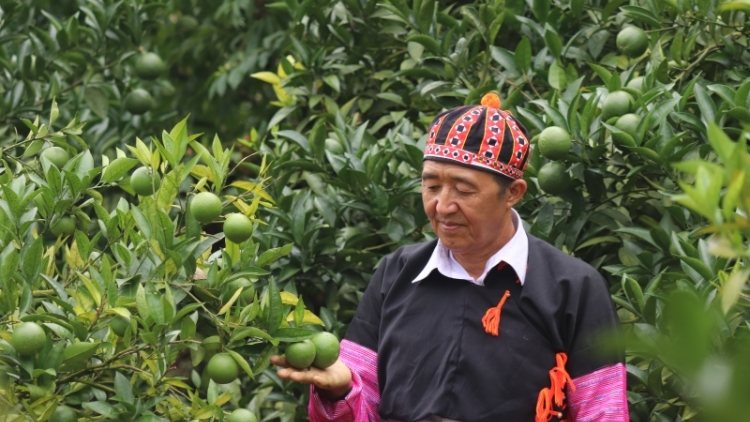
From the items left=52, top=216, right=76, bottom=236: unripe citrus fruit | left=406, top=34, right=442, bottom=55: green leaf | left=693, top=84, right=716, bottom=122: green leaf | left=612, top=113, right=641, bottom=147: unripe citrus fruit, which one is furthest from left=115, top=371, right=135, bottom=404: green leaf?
left=693, top=84, right=716, bottom=122: green leaf

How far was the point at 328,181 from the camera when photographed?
2.94m

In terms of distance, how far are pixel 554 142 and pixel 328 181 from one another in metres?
0.76

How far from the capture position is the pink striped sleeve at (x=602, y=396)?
6.47 feet

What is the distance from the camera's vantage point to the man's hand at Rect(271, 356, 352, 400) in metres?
2.00

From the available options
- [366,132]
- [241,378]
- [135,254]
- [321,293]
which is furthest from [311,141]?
[135,254]

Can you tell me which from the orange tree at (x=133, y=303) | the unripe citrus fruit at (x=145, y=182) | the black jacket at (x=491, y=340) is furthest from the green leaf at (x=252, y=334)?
the unripe citrus fruit at (x=145, y=182)

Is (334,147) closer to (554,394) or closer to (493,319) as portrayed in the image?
(493,319)

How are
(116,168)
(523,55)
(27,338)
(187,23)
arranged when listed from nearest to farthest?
(27,338) → (116,168) → (523,55) → (187,23)

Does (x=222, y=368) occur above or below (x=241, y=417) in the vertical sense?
above

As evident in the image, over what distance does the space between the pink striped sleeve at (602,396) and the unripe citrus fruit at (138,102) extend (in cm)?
234

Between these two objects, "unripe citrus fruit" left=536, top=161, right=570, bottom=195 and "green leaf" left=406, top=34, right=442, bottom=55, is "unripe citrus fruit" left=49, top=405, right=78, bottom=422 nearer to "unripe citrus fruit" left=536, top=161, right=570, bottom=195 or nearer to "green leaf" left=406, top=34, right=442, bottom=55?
"unripe citrus fruit" left=536, top=161, right=570, bottom=195

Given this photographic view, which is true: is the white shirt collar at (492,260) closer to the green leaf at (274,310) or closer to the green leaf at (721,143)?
the green leaf at (274,310)

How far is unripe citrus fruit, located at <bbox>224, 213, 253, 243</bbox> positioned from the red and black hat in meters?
0.42

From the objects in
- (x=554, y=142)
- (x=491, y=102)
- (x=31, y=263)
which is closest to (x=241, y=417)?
(x=31, y=263)
